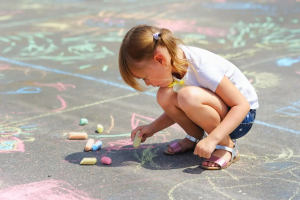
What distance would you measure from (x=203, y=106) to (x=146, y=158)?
22.1 inches

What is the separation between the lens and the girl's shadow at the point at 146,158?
106 inches

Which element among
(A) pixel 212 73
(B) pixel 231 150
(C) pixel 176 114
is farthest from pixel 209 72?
(B) pixel 231 150

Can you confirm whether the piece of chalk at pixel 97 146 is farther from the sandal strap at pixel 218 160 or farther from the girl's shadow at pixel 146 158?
the sandal strap at pixel 218 160

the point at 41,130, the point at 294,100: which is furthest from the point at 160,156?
the point at 294,100

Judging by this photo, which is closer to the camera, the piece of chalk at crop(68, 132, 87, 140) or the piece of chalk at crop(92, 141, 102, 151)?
the piece of chalk at crop(92, 141, 102, 151)

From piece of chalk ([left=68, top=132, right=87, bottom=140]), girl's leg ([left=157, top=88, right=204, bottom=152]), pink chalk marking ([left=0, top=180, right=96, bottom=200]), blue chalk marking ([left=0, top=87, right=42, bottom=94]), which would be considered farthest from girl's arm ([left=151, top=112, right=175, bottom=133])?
blue chalk marking ([left=0, top=87, right=42, bottom=94])

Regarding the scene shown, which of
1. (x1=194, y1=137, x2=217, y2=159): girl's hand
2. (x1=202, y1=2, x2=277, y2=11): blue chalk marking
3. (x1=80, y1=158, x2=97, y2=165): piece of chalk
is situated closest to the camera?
(x1=194, y1=137, x2=217, y2=159): girl's hand

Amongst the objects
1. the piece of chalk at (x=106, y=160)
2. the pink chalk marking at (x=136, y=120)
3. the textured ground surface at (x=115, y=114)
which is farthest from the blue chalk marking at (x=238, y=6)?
the piece of chalk at (x=106, y=160)

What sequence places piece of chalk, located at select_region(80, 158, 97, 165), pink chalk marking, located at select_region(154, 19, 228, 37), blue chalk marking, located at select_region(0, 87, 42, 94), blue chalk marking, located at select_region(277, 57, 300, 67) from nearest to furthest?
piece of chalk, located at select_region(80, 158, 97, 165)
blue chalk marking, located at select_region(0, 87, 42, 94)
blue chalk marking, located at select_region(277, 57, 300, 67)
pink chalk marking, located at select_region(154, 19, 228, 37)

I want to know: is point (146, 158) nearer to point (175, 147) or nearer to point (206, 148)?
point (175, 147)

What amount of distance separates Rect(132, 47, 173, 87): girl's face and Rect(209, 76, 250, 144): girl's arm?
1.04 ft

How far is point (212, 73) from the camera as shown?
99.1 inches

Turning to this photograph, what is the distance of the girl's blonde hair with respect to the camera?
2434 mm

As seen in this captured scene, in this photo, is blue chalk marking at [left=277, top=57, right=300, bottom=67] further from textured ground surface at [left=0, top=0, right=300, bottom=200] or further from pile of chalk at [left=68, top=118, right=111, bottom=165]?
pile of chalk at [left=68, top=118, right=111, bottom=165]
